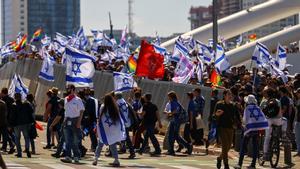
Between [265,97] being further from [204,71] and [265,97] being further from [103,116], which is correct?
[204,71]

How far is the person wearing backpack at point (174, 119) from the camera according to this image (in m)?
27.9

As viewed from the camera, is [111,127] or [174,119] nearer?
[111,127]

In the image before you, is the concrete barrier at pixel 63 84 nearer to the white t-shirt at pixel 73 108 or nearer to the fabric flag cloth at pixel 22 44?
the fabric flag cloth at pixel 22 44

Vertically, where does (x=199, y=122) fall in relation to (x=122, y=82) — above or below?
below

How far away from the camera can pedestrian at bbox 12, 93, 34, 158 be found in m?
26.4

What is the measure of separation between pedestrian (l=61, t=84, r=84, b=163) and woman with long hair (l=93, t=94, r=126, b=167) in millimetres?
1003

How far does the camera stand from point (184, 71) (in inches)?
1406

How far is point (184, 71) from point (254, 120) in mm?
12215

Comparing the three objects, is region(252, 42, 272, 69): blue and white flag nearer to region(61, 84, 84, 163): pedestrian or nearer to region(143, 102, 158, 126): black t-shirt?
region(143, 102, 158, 126): black t-shirt

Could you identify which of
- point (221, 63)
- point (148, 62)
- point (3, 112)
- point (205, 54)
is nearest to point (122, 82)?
point (148, 62)

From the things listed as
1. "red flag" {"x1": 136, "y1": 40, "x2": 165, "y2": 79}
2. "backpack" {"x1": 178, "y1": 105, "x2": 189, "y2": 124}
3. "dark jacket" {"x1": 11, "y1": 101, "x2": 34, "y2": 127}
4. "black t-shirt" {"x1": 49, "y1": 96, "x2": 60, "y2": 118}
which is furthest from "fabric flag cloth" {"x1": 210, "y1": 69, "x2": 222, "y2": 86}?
"dark jacket" {"x1": 11, "y1": 101, "x2": 34, "y2": 127}

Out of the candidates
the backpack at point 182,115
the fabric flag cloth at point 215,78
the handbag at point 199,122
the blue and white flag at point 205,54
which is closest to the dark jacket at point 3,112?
the backpack at point 182,115

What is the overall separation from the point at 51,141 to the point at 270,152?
8.59m

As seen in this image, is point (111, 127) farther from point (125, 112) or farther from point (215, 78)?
point (215, 78)
